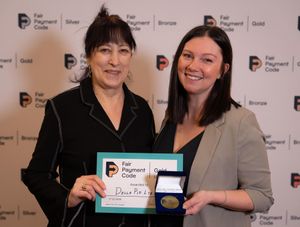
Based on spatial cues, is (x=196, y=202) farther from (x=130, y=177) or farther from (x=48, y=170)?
(x=48, y=170)

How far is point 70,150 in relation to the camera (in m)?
1.30

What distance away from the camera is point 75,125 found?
129 cm

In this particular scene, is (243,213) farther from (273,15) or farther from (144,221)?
(273,15)

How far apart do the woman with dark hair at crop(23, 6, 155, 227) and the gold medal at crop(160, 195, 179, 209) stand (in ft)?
0.89

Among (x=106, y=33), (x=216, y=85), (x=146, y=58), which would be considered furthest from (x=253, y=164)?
(x=146, y=58)

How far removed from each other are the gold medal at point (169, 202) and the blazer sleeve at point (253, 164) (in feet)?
0.95

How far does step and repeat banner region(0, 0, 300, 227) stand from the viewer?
7.06ft

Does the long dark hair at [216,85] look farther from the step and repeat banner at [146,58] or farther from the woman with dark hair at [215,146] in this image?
the step and repeat banner at [146,58]

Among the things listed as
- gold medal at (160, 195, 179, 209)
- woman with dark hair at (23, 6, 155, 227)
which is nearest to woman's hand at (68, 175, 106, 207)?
woman with dark hair at (23, 6, 155, 227)

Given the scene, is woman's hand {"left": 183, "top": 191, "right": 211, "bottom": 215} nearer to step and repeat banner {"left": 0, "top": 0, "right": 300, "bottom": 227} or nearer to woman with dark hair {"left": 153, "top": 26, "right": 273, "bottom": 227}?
woman with dark hair {"left": 153, "top": 26, "right": 273, "bottom": 227}

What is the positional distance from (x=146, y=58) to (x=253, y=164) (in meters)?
1.17

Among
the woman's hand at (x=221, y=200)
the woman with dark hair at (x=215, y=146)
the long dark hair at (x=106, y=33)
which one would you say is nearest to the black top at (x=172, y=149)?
the woman with dark hair at (x=215, y=146)

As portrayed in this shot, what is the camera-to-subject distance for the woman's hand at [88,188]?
118 cm


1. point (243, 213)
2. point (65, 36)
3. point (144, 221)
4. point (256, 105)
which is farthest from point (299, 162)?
point (65, 36)
